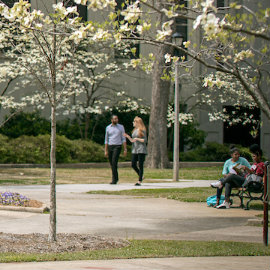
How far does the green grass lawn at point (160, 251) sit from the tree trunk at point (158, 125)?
758 inches

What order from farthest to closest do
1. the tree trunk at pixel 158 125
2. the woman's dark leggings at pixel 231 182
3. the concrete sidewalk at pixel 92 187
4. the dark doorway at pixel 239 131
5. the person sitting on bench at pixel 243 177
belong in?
the dark doorway at pixel 239 131, the tree trunk at pixel 158 125, the concrete sidewalk at pixel 92 187, the woman's dark leggings at pixel 231 182, the person sitting on bench at pixel 243 177

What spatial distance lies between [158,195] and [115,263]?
28.5ft

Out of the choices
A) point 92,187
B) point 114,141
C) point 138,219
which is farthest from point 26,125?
point 138,219

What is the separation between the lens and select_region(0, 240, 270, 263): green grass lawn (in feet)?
28.3

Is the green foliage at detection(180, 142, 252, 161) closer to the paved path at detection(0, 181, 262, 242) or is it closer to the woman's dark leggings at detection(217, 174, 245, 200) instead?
the paved path at detection(0, 181, 262, 242)

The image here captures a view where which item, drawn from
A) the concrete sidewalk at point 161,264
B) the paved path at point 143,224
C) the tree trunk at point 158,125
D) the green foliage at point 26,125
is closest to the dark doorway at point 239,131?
the tree trunk at point 158,125

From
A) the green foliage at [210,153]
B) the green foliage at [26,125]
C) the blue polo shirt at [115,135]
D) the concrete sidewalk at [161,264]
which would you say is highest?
the green foliage at [26,125]

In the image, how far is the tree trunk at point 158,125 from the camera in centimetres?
2922

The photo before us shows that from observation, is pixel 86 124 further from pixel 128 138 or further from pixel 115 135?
pixel 128 138

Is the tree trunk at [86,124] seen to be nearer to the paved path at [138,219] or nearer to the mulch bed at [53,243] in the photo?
the paved path at [138,219]

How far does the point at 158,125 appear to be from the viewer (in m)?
29.5

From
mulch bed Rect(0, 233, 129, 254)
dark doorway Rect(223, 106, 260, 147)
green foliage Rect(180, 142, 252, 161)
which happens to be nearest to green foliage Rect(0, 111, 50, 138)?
green foliage Rect(180, 142, 252, 161)

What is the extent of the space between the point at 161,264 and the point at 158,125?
21.4 meters

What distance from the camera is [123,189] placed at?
60.5 ft
